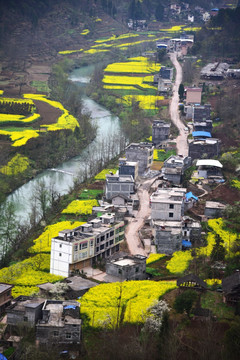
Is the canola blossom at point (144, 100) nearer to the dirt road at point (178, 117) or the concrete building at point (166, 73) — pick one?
the dirt road at point (178, 117)

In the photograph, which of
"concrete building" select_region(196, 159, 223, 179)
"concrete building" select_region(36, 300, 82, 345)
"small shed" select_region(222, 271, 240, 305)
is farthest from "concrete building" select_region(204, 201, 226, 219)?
"concrete building" select_region(36, 300, 82, 345)

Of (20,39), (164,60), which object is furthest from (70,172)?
(20,39)

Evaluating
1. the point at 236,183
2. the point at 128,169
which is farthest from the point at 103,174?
the point at 236,183

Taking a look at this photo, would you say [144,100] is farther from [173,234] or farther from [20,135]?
[173,234]

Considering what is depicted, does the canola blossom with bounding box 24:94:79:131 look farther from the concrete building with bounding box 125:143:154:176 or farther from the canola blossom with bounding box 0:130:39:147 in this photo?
the concrete building with bounding box 125:143:154:176

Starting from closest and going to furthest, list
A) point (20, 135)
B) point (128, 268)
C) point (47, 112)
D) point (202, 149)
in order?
point (128, 268)
point (202, 149)
point (20, 135)
point (47, 112)

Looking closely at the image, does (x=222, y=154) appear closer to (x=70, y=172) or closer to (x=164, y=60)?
(x=70, y=172)
